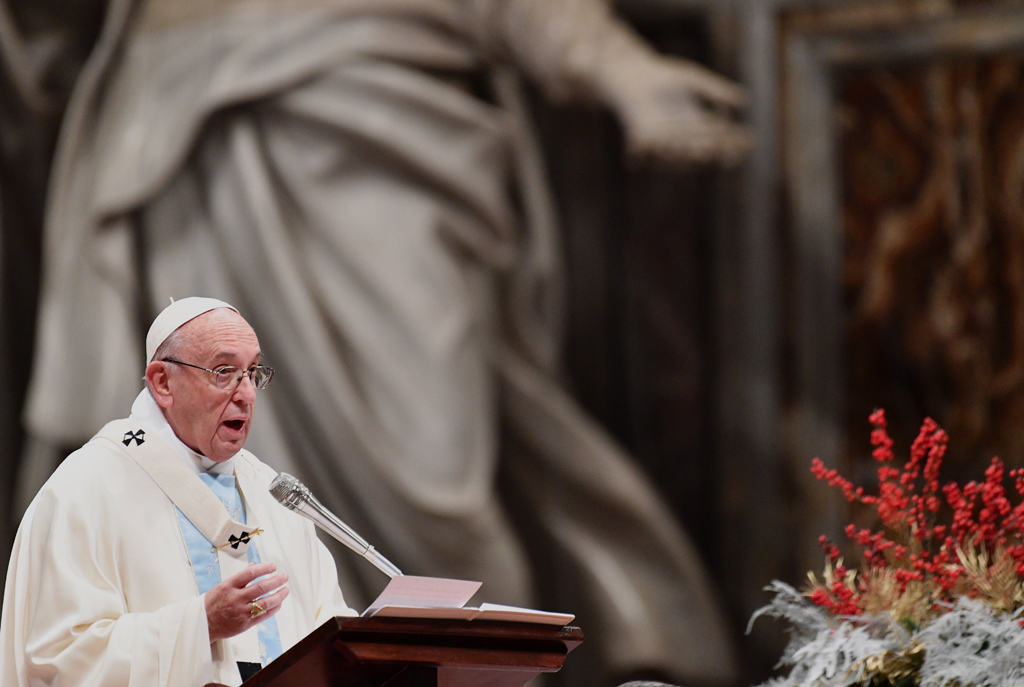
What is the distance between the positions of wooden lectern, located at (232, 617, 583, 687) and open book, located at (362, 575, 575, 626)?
14 mm

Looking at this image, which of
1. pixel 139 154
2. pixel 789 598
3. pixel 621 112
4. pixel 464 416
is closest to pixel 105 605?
pixel 789 598

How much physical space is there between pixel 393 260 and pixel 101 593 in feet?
12.3

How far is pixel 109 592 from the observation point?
247 cm

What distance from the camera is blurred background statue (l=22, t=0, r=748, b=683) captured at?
5.86 m

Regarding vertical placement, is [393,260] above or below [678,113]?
below

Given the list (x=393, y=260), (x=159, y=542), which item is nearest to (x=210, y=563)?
(x=159, y=542)

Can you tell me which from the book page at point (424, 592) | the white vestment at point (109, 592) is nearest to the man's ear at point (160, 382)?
the white vestment at point (109, 592)

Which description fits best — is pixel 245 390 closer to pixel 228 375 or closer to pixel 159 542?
pixel 228 375

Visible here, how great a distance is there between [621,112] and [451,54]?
0.88 meters

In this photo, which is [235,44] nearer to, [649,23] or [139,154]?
[139,154]

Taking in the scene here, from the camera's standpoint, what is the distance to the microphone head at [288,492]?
91.8 inches

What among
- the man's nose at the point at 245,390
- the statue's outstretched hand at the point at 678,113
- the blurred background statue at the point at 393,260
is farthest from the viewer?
the statue's outstretched hand at the point at 678,113

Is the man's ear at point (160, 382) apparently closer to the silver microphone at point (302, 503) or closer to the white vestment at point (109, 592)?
the white vestment at point (109, 592)

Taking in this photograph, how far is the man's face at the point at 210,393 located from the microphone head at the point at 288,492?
0.28 meters
